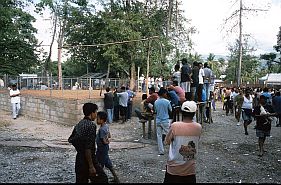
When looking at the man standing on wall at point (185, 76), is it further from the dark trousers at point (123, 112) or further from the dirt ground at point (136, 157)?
the dark trousers at point (123, 112)

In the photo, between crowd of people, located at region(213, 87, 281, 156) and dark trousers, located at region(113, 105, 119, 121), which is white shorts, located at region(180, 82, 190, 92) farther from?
dark trousers, located at region(113, 105, 119, 121)

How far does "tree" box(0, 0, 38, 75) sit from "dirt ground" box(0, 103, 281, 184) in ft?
36.7

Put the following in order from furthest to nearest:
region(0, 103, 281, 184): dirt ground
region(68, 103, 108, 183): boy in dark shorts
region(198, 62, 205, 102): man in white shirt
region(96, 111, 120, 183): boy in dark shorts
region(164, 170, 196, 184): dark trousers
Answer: region(198, 62, 205, 102): man in white shirt < region(0, 103, 281, 184): dirt ground < region(96, 111, 120, 183): boy in dark shorts < region(68, 103, 108, 183): boy in dark shorts < region(164, 170, 196, 184): dark trousers

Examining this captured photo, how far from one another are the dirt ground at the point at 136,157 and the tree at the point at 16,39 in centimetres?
1120

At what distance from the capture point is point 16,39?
24.9m

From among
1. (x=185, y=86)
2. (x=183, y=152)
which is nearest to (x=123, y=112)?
(x=185, y=86)

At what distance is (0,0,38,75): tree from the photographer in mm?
22641

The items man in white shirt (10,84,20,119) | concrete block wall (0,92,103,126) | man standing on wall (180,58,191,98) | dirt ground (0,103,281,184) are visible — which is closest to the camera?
dirt ground (0,103,281,184)

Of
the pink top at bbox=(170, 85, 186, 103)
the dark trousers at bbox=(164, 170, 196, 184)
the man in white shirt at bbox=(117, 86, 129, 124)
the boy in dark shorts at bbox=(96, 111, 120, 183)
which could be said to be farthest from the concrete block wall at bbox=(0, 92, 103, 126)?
the dark trousers at bbox=(164, 170, 196, 184)

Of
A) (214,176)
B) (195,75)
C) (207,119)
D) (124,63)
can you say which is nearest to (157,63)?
(124,63)

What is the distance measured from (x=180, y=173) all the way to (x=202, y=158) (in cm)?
509

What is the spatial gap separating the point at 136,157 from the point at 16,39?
19410mm

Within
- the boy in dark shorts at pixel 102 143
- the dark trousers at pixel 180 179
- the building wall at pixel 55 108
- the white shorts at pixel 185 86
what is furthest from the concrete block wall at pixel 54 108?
the dark trousers at pixel 180 179

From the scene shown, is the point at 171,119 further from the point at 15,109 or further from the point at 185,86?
the point at 15,109
